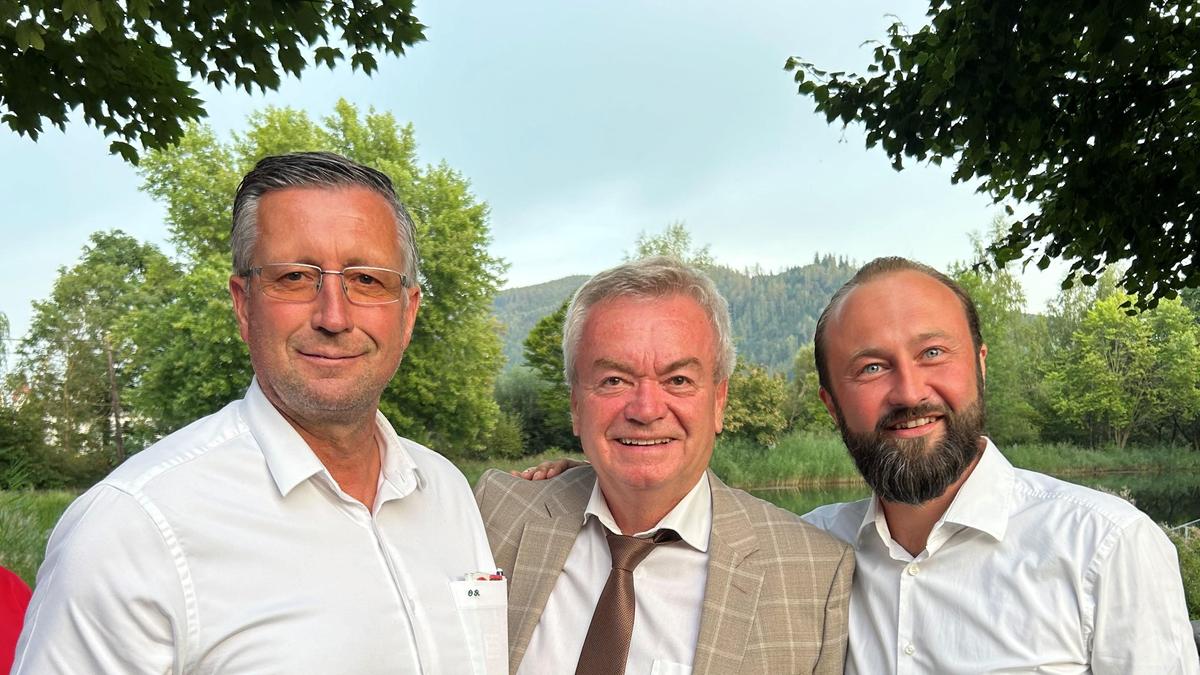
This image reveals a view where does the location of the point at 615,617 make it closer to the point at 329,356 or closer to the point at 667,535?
the point at 667,535

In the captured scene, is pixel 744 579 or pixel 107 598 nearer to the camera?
pixel 107 598

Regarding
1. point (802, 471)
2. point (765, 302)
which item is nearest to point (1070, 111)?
point (802, 471)

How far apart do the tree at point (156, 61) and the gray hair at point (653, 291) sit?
5496 millimetres

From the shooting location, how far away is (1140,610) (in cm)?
211

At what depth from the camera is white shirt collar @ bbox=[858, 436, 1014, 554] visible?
2.35m

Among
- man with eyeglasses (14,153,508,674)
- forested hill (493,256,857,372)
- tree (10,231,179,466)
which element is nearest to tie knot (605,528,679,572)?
man with eyeglasses (14,153,508,674)

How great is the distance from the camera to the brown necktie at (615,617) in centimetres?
234

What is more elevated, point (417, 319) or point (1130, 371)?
point (417, 319)

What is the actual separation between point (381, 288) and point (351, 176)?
0.82 ft

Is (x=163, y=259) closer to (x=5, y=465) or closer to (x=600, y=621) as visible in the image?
(x=5, y=465)

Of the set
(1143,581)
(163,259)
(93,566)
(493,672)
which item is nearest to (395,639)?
(493,672)

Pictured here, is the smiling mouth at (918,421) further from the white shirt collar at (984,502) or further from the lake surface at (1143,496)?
the lake surface at (1143,496)

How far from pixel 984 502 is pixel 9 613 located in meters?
2.48

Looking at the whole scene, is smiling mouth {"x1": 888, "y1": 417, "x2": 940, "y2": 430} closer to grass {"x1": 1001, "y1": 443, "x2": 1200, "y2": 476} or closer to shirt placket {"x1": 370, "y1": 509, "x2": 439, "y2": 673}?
shirt placket {"x1": 370, "y1": 509, "x2": 439, "y2": 673}
